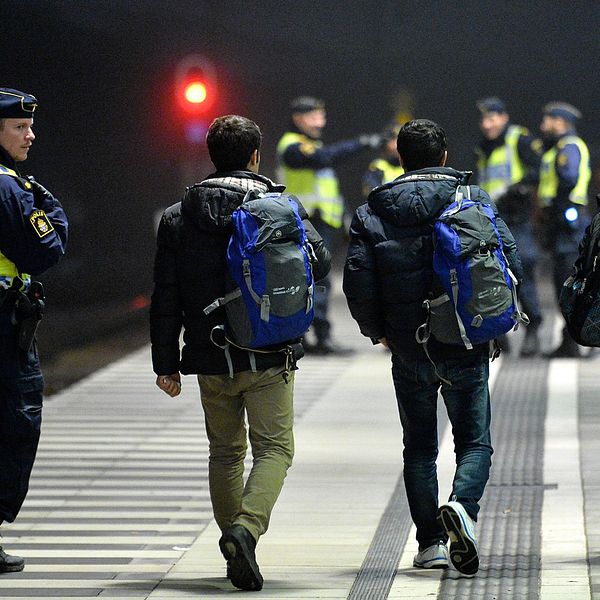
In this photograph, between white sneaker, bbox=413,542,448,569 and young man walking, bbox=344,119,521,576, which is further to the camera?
white sneaker, bbox=413,542,448,569

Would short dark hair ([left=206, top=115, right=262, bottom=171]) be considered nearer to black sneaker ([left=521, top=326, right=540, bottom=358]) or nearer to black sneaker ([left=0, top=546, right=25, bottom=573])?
black sneaker ([left=0, top=546, right=25, bottom=573])

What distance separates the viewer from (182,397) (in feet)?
36.2

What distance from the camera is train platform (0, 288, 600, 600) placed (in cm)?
587

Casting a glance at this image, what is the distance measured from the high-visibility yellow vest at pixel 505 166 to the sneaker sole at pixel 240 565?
7.36m

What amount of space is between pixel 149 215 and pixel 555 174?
22.6 feet

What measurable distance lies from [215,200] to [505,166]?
23.9ft

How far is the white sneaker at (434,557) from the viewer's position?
6.00m

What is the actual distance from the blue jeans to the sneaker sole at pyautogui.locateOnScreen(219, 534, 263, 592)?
2.28 feet

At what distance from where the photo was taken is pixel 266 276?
18.4ft

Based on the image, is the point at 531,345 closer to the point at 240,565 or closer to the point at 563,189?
the point at 563,189

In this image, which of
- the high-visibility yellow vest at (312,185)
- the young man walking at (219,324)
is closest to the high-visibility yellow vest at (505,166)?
the high-visibility yellow vest at (312,185)

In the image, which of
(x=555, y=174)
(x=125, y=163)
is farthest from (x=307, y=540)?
(x=125, y=163)

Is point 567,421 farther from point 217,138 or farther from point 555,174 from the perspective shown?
point 217,138

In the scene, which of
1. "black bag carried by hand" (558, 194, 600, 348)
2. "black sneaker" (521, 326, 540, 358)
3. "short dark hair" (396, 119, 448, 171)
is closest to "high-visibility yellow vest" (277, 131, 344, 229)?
"black sneaker" (521, 326, 540, 358)
